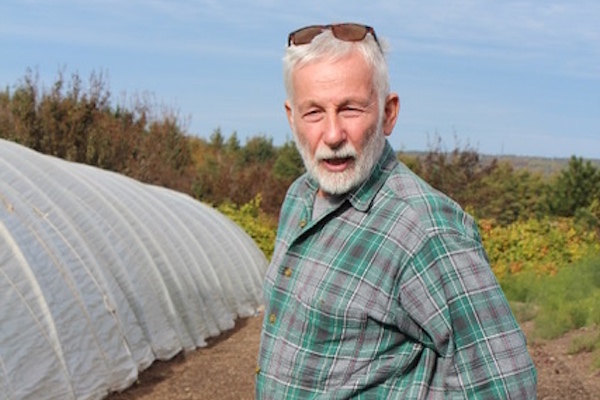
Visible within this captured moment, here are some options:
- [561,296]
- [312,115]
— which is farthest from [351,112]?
[561,296]

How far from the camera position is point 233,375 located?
322 inches

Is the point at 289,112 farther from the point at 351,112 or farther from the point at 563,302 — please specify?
the point at 563,302

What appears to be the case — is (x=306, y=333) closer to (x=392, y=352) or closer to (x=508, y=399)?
(x=392, y=352)

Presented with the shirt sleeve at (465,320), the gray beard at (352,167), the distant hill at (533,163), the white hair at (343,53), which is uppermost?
the white hair at (343,53)

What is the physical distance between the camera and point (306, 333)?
1836 millimetres

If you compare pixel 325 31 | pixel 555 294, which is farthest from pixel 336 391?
pixel 555 294

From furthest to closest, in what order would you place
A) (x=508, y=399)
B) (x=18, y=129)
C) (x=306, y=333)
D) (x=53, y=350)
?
(x=18, y=129)
(x=53, y=350)
(x=306, y=333)
(x=508, y=399)

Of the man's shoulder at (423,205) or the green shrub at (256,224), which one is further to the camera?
the green shrub at (256,224)

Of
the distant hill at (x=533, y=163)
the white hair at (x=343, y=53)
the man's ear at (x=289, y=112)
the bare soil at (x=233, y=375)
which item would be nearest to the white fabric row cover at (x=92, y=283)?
the bare soil at (x=233, y=375)

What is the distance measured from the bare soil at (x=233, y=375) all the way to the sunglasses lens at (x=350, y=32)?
5467 mm

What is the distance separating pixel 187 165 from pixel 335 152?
83.5ft

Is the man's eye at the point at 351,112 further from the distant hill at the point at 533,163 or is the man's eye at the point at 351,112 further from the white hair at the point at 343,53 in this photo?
the distant hill at the point at 533,163

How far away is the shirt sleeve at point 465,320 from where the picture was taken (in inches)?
67.0

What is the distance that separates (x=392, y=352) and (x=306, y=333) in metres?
0.20
